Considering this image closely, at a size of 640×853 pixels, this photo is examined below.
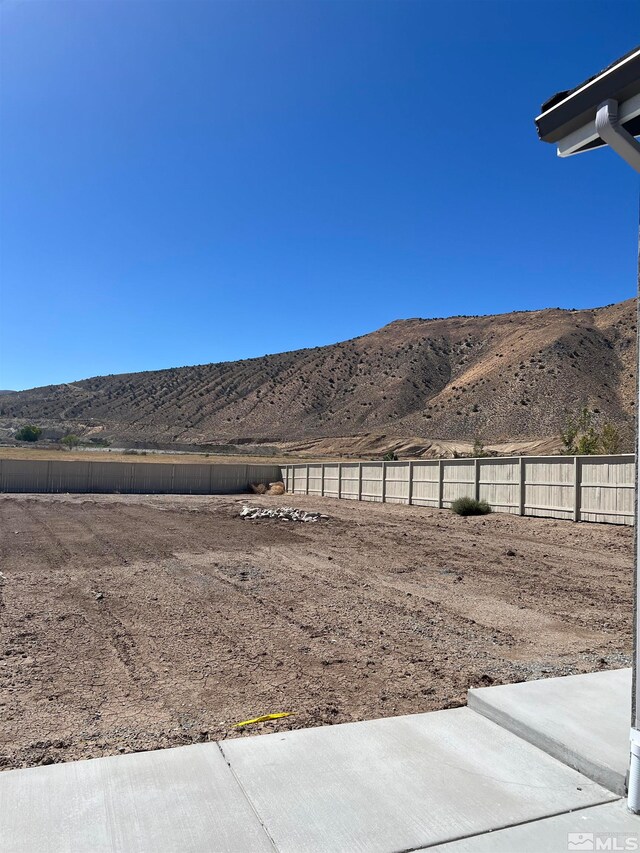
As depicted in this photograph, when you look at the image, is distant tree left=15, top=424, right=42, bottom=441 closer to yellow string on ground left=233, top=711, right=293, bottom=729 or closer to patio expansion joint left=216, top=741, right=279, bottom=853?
yellow string on ground left=233, top=711, right=293, bottom=729

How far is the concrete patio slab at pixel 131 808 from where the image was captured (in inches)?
132

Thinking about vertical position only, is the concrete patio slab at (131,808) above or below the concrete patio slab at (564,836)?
below

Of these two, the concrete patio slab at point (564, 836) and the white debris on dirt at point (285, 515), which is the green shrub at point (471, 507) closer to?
the white debris on dirt at point (285, 515)

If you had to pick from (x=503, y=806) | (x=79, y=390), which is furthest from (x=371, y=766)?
(x=79, y=390)

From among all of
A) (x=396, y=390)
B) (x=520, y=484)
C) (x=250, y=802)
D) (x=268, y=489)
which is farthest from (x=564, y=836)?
(x=396, y=390)

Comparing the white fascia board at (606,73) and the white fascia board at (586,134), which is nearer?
the white fascia board at (606,73)

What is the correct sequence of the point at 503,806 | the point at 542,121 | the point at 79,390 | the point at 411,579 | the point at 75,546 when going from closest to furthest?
the point at 503,806 → the point at 542,121 → the point at 411,579 → the point at 75,546 → the point at 79,390

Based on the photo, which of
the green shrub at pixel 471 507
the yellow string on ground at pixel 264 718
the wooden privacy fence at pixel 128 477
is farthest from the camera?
the wooden privacy fence at pixel 128 477

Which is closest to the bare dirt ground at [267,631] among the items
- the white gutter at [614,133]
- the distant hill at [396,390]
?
the white gutter at [614,133]

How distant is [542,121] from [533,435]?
67.7 metres

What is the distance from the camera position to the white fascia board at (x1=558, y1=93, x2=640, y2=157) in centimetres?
389

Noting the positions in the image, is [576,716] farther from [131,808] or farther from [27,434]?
[27,434]

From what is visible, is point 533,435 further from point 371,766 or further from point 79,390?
point 79,390

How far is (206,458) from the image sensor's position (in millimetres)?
75812
